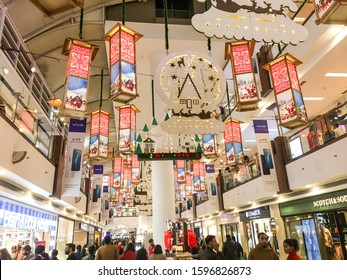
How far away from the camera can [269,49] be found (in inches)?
387

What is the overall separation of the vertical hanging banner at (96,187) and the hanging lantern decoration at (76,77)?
39.9ft

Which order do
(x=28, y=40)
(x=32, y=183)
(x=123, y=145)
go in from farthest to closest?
(x=28, y=40) → (x=123, y=145) → (x=32, y=183)

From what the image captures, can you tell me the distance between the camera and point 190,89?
4500mm

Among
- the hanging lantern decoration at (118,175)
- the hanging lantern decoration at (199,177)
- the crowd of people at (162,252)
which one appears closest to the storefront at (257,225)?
the hanging lantern decoration at (199,177)

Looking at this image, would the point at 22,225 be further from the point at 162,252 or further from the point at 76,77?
the point at 76,77

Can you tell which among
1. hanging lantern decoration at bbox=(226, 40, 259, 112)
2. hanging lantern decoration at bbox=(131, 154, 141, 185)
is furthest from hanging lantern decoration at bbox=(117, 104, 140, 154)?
hanging lantern decoration at bbox=(131, 154, 141, 185)

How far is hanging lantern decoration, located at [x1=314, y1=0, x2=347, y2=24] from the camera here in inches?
125

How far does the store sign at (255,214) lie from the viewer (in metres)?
12.3

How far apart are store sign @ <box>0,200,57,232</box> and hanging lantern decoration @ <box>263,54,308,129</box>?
7540 millimetres

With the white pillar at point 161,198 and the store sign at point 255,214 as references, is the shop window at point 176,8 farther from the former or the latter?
the store sign at point 255,214

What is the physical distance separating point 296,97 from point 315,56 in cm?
289
